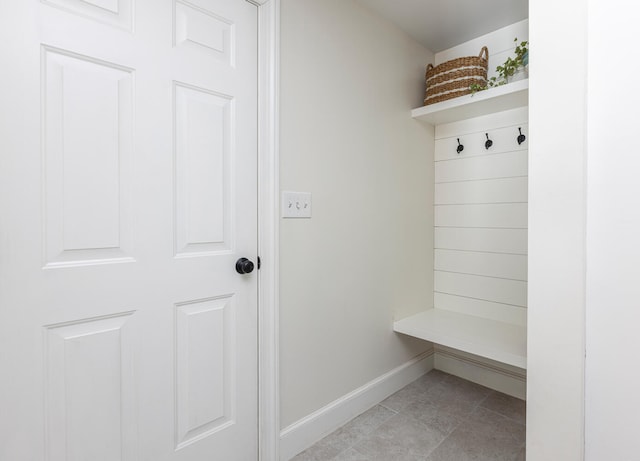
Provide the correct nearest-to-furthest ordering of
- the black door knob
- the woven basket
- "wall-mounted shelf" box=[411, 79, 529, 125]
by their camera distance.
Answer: the black door knob < "wall-mounted shelf" box=[411, 79, 529, 125] < the woven basket

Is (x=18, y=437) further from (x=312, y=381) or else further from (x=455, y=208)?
(x=455, y=208)

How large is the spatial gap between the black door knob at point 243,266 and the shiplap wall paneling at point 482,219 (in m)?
1.59

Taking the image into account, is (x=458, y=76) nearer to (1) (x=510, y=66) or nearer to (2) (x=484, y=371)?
(1) (x=510, y=66)

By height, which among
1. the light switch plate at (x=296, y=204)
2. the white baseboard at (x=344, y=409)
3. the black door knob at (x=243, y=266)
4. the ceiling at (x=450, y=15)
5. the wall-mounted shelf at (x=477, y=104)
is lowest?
the white baseboard at (x=344, y=409)

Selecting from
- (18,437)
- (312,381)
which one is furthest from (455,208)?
(18,437)

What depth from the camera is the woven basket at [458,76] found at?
201cm

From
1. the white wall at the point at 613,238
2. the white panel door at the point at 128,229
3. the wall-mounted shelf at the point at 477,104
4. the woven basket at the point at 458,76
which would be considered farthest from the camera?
the woven basket at the point at 458,76

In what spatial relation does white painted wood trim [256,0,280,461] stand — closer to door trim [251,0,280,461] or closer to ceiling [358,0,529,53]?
door trim [251,0,280,461]

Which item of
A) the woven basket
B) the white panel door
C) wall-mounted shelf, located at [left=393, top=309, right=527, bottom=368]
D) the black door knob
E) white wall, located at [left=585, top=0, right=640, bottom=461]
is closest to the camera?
the white panel door

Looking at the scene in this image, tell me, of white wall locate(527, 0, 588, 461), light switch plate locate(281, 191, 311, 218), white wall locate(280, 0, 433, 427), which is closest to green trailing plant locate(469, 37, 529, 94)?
white wall locate(280, 0, 433, 427)

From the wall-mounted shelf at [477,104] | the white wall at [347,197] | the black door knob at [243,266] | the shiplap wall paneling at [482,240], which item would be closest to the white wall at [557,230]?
the wall-mounted shelf at [477,104]

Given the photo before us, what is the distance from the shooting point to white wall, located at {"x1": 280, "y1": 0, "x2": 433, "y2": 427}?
5.15 ft

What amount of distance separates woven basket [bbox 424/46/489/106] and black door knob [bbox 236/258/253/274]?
1.61 metres

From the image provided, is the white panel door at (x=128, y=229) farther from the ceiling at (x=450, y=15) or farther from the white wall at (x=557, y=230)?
the white wall at (x=557, y=230)
